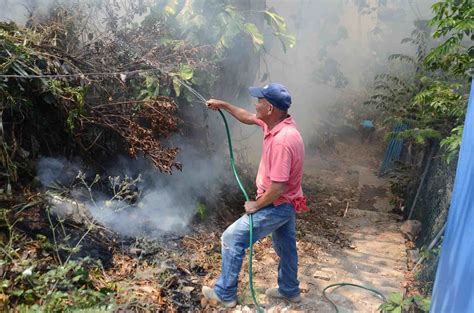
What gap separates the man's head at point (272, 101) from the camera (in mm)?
3721

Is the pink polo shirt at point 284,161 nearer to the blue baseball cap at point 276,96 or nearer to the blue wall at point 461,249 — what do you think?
the blue baseball cap at point 276,96

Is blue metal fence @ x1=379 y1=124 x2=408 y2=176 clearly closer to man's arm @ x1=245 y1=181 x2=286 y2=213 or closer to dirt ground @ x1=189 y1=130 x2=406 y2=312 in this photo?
dirt ground @ x1=189 y1=130 x2=406 y2=312

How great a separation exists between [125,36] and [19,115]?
5.58 feet

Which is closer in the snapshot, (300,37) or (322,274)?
(322,274)

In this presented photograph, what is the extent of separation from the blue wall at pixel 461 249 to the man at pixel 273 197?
1.27 meters

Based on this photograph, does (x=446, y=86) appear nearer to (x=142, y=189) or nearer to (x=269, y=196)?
(x=269, y=196)

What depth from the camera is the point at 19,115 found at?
4453 mm

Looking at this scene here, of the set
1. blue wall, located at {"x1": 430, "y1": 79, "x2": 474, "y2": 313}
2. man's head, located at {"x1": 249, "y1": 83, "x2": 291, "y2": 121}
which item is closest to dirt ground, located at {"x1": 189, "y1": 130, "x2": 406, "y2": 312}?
blue wall, located at {"x1": 430, "y1": 79, "x2": 474, "y2": 313}

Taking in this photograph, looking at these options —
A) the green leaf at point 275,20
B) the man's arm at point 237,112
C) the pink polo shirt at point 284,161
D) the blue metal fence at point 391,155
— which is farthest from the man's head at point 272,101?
the blue metal fence at point 391,155

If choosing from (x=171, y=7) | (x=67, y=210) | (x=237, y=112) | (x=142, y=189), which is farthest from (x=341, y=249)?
(x=171, y=7)

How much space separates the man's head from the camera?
372 cm

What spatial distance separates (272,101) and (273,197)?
83 cm

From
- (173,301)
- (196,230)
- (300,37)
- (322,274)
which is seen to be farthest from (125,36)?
(300,37)

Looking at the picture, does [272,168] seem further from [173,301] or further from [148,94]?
[148,94]
